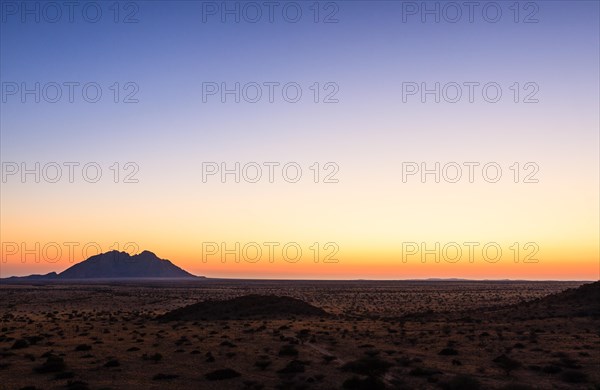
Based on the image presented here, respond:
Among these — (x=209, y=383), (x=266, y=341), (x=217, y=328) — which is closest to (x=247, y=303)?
(x=217, y=328)

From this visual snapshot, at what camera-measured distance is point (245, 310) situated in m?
65.4

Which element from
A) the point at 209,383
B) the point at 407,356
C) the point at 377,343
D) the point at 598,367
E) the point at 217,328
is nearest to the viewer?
the point at 209,383

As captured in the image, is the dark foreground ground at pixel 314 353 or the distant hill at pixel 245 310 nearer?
the dark foreground ground at pixel 314 353

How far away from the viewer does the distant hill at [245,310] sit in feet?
206

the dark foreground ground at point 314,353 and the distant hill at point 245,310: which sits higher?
the dark foreground ground at point 314,353

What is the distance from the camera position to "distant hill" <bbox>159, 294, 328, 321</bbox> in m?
62.7

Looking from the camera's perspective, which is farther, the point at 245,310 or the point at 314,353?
the point at 245,310

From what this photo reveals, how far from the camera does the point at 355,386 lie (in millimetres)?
24531

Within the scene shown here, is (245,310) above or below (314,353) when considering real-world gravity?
below

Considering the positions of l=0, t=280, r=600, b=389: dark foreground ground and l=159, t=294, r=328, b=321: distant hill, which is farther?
l=159, t=294, r=328, b=321: distant hill

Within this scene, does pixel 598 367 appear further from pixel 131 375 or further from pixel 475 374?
pixel 131 375

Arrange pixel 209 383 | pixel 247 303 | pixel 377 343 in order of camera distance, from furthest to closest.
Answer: pixel 247 303
pixel 377 343
pixel 209 383

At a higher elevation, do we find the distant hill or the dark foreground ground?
the dark foreground ground

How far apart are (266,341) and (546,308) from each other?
1322 inches
